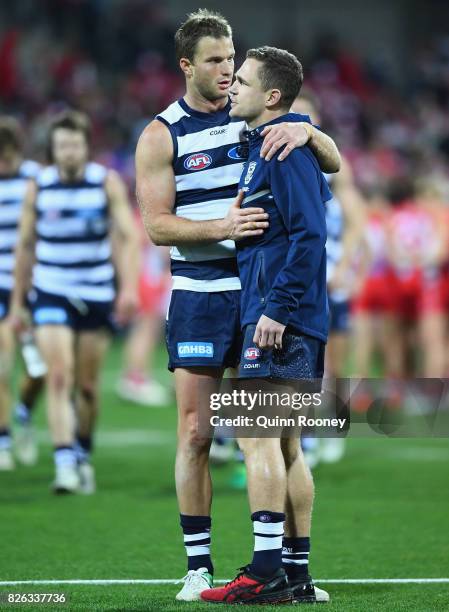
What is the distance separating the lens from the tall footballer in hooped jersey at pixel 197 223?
5.99 metres

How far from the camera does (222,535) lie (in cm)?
764

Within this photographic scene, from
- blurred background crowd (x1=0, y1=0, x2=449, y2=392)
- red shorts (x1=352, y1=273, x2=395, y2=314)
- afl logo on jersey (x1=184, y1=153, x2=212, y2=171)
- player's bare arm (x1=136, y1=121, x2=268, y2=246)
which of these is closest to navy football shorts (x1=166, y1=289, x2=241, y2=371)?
player's bare arm (x1=136, y1=121, x2=268, y2=246)

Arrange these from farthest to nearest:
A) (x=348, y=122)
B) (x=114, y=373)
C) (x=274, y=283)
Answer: (x=348, y=122) < (x=114, y=373) < (x=274, y=283)

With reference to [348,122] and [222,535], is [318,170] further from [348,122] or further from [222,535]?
[348,122]

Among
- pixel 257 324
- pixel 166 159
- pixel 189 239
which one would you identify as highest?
pixel 166 159

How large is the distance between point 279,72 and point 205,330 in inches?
48.3

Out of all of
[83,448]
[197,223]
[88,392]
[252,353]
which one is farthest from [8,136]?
[252,353]

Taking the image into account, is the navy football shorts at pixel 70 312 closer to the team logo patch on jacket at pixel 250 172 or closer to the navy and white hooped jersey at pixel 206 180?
the navy and white hooped jersey at pixel 206 180

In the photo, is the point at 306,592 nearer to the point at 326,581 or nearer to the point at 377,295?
the point at 326,581

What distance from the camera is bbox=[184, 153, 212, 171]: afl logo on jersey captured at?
6074 mm

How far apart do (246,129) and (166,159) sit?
0.41 metres

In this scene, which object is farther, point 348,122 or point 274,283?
point 348,122

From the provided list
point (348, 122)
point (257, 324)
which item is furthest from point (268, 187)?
point (348, 122)

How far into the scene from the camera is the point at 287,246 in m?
5.57
